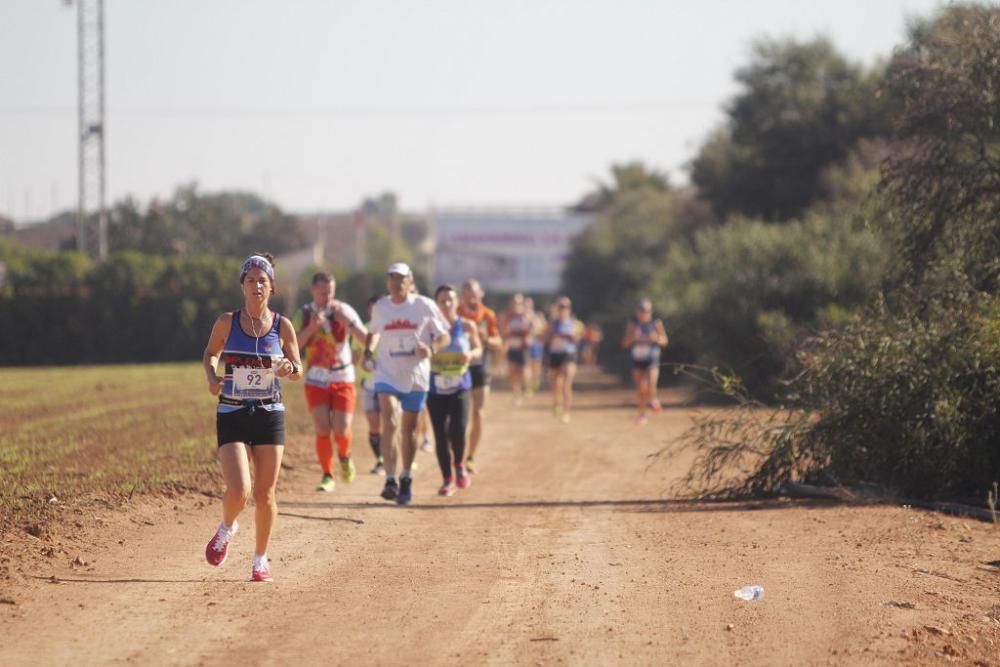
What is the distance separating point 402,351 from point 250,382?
12.8 ft

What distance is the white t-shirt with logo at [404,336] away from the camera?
44.0 feet

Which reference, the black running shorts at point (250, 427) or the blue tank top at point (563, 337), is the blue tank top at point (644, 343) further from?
the black running shorts at point (250, 427)

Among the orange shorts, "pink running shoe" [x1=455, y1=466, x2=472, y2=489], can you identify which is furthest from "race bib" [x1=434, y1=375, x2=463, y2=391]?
"pink running shoe" [x1=455, y1=466, x2=472, y2=489]

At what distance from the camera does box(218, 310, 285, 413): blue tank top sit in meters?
9.59

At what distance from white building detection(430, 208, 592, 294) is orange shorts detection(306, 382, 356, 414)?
193ft

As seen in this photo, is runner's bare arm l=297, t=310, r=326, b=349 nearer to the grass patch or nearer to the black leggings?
the black leggings

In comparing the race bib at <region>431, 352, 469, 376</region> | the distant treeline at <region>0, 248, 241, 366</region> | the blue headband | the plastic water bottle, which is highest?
the blue headband

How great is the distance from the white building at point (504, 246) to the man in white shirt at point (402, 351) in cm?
5973

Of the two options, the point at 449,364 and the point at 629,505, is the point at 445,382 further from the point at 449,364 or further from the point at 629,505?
the point at 629,505

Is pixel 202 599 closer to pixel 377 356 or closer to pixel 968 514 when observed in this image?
pixel 377 356

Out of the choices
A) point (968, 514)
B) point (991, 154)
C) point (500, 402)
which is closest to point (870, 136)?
point (500, 402)

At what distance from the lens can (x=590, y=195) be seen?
102625 millimetres

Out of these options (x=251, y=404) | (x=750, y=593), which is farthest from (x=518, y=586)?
(x=251, y=404)

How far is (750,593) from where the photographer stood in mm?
9305
